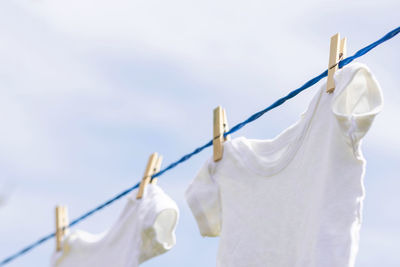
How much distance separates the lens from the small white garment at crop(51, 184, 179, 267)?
2.67 meters

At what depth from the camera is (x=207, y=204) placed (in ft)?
7.77

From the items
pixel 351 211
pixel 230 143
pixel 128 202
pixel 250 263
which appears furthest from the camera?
pixel 128 202

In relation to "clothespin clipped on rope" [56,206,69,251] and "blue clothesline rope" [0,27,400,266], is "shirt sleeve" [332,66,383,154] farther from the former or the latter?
"clothespin clipped on rope" [56,206,69,251]

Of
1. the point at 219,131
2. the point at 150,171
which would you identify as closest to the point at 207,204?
the point at 219,131

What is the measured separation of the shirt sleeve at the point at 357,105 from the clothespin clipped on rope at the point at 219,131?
580 millimetres

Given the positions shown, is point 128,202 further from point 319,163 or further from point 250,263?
point 319,163

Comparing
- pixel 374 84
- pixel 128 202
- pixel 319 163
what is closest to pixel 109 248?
pixel 128 202

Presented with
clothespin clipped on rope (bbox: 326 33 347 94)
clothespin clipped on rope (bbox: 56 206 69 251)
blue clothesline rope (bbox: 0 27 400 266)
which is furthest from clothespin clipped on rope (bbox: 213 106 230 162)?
clothespin clipped on rope (bbox: 56 206 69 251)

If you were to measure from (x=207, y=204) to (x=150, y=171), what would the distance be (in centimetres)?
54

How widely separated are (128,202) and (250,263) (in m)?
0.88

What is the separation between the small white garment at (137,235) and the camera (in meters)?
2.67

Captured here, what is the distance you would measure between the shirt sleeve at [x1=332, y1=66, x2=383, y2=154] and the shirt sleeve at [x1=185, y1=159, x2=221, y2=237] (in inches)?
23.5

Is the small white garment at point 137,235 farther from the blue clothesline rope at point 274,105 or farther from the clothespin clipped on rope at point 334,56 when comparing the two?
the clothespin clipped on rope at point 334,56

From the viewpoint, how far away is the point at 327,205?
1.88m
